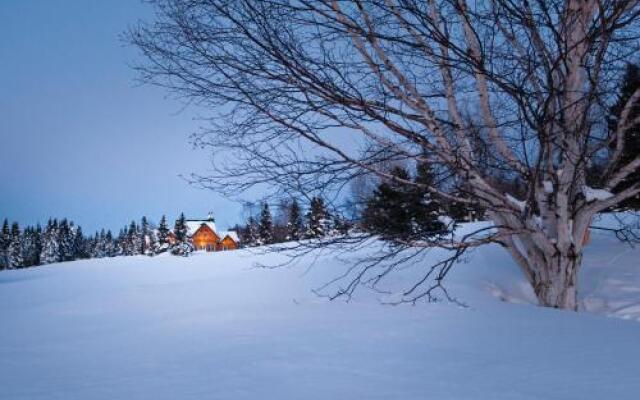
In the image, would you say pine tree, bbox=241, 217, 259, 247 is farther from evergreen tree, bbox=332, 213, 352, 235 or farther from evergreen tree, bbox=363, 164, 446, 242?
evergreen tree, bbox=363, 164, 446, 242

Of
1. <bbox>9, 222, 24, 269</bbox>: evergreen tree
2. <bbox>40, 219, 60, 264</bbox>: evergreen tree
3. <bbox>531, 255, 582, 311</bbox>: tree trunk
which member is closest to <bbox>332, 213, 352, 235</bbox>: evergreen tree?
<bbox>531, 255, 582, 311</bbox>: tree trunk

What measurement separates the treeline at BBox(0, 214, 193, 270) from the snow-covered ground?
45578 millimetres

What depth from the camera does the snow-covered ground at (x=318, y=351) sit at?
2252 mm

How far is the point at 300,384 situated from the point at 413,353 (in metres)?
0.87

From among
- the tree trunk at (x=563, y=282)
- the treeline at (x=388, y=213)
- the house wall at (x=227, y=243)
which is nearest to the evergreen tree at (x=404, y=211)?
the treeline at (x=388, y=213)

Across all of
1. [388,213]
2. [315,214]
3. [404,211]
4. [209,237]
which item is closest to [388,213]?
[388,213]

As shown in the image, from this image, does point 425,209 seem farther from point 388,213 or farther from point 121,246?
point 121,246

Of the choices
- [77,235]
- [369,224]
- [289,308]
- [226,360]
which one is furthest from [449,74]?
[77,235]

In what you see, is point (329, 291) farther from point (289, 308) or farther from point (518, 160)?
point (518, 160)

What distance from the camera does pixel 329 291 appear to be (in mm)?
6375

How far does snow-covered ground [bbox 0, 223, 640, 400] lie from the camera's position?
2252 mm

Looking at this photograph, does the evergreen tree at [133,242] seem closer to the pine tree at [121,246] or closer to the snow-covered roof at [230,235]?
the pine tree at [121,246]

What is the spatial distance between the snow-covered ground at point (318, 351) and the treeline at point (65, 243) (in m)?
45.6

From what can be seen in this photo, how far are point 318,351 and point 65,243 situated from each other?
9451 centimetres
